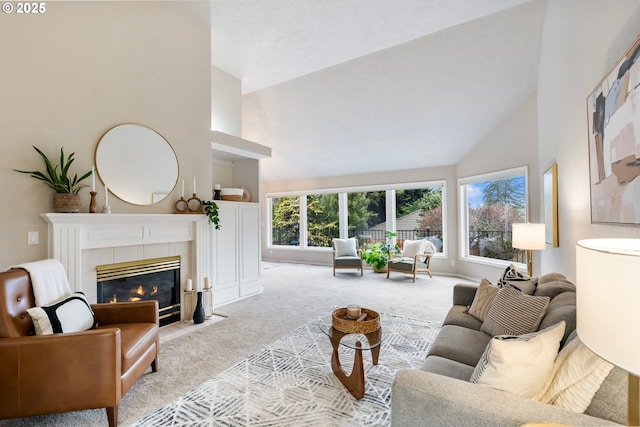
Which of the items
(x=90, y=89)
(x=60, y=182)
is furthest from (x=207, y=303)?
(x=90, y=89)

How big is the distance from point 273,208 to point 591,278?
7.80 metres

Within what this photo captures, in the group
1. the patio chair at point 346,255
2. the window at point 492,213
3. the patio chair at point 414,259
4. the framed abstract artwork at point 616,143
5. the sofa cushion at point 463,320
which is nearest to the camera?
the framed abstract artwork at point 616,143

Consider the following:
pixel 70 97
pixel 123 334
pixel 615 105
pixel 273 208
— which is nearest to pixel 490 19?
pixel 615 105

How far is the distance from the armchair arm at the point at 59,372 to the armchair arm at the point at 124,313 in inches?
23.5

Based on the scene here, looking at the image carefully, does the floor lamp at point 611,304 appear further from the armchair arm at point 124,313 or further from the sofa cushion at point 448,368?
the armchair arm at point 124,313

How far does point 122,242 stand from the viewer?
2.93 meters

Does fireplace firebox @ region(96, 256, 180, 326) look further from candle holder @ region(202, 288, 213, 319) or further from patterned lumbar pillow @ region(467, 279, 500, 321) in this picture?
patterned lumbar pillow @ region(467, 279, 500, 321)

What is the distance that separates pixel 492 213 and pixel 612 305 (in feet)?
17.1

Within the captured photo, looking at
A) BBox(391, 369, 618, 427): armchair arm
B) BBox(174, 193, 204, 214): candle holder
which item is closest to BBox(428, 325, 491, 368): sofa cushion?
BBox(391, 369, 618, 427): armchair arm

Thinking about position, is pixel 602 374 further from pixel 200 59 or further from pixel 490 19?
pixel 200 59

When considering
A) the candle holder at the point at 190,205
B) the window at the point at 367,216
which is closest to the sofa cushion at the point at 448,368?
the candle holder at the point at 190,205

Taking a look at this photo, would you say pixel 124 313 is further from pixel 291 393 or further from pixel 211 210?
pixel 211 210

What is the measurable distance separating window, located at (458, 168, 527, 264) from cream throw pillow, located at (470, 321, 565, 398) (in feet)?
13.4

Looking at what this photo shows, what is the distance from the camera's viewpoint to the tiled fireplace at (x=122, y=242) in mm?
2516
